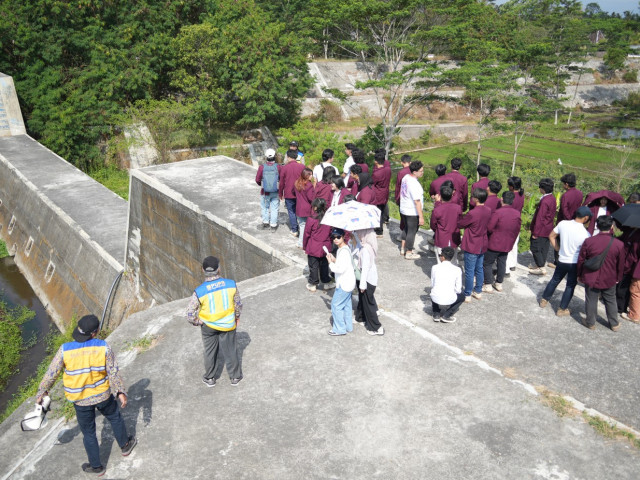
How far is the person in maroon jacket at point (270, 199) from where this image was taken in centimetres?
859

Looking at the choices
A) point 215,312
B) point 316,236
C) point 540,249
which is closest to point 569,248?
point 540,249

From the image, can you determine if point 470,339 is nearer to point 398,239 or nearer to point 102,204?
point 398,239

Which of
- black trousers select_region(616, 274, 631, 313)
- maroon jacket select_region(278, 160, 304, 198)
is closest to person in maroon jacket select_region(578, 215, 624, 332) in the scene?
black trousers select_region(616, 274, 631, 313)

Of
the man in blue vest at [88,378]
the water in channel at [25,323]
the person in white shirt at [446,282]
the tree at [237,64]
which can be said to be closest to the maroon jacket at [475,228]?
the person in white shirt at [446,282]

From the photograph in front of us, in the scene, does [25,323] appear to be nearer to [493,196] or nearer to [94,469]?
[94,469]

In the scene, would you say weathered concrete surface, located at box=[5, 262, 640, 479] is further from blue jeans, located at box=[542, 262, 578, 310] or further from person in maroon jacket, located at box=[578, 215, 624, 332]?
person in maroon jacket, located at box=[578, 215, 624, 332]

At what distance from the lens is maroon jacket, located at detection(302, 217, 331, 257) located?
Result: 260 inches

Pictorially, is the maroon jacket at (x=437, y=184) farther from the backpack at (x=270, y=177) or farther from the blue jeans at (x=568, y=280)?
the backpack at (x=270, y=177)

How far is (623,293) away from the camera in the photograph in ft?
21.5

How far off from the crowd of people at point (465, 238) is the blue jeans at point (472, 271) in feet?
0.04

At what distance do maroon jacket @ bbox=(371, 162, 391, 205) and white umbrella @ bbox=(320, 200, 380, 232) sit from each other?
2.55 metres

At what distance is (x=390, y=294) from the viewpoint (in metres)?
7.09

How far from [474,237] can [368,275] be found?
1.75 meters

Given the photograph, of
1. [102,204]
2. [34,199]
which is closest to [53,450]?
[102,204]
